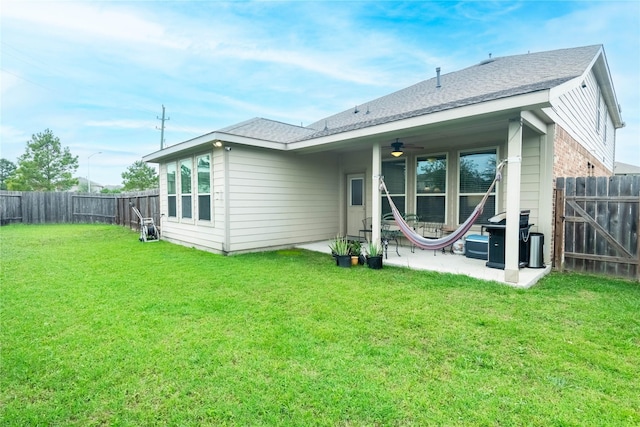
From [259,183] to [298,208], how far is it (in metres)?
1.24

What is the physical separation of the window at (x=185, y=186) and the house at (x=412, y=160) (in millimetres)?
25

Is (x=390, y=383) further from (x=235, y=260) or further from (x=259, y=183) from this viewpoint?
(x=259, y=183)

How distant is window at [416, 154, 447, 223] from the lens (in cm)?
668

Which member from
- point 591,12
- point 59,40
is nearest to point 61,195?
point 59,40

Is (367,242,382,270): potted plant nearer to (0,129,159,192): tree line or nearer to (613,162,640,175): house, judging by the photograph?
(613,162,640,175): house

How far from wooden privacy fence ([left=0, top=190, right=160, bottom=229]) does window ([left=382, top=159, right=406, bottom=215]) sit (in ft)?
30.0

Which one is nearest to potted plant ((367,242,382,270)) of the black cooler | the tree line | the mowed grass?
the mowed grass

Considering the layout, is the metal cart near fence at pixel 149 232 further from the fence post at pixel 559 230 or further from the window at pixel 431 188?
the fence post at pixel 559 230

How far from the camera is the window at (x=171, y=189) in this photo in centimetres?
845

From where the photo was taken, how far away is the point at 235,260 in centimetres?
602

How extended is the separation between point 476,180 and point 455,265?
1940 millimetres

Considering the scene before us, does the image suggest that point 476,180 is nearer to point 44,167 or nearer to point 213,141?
point 213,141

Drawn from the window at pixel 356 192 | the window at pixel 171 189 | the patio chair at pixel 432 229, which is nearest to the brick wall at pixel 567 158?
the patio chair at pixel 432 229

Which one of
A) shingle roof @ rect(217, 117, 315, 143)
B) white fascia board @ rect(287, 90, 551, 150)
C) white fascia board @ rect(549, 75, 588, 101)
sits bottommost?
white fascia board @ rect(287, 90, 551, 150)
